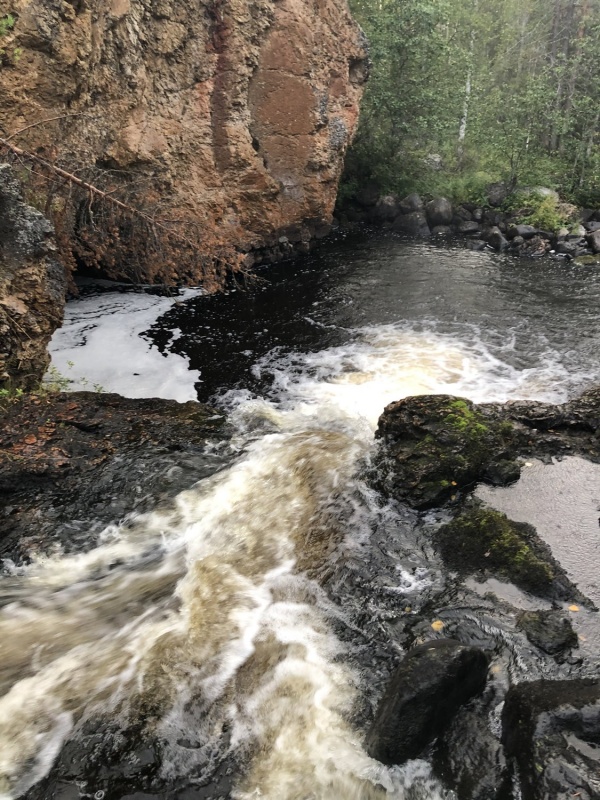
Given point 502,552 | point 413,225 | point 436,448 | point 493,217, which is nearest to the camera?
point 502,552

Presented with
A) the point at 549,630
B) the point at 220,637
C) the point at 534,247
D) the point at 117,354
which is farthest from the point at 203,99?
the point at 549,630

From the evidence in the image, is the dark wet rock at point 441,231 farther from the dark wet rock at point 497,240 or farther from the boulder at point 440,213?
the dark wet rock at point 497,240

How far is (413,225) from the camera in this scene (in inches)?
810

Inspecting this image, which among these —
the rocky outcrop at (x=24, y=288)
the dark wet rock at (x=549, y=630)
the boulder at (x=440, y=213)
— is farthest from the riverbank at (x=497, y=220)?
the dark wet rock at (x=549, y=630)

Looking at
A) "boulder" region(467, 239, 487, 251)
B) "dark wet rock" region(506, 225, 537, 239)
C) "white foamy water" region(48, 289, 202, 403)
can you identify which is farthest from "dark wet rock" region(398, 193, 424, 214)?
"white foamy water" region(48, 289, 202, 403)

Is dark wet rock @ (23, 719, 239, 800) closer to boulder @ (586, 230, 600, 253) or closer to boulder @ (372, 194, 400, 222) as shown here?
boulder @ (586, 230, 600, 253)

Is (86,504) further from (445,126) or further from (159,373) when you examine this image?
(445,126)

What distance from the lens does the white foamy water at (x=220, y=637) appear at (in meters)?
3.79

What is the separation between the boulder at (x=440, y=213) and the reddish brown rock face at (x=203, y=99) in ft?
18.1

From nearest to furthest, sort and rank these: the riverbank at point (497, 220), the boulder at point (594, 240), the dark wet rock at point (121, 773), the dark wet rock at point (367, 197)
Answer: the dark wet rock at point (121, 773) → the boulder at point (594, 240) → the riverbank at point (497, 220) → the dark wet rock at point (367, 197)

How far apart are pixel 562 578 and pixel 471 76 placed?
27.9 meters

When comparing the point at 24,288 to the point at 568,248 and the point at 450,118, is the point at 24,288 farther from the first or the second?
the point at 450,118

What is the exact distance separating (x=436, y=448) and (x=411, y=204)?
1731 cm

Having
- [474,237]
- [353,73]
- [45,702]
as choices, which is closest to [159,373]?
[45,702]
